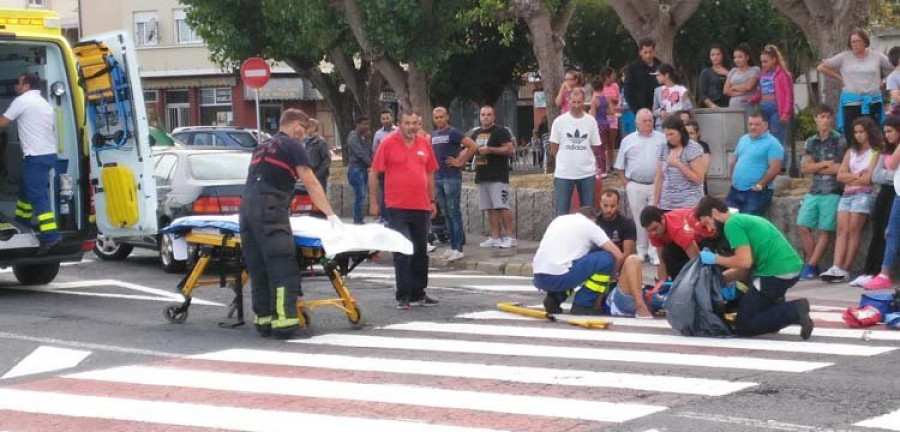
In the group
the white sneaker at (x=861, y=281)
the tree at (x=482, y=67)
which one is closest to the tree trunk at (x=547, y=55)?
the white sneaker at (x=861, y=281)

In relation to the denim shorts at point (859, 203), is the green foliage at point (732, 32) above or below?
above

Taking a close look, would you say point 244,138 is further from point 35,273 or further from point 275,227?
point 275,227

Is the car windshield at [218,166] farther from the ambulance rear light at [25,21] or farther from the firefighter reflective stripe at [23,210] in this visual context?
the ambulance rear light at [25,21]

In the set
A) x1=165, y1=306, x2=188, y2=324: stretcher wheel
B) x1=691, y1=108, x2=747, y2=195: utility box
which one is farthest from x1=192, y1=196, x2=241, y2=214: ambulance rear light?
x1=691, y1=108, x2=747, y2=195: utility box

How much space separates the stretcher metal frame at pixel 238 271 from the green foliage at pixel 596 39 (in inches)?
1373

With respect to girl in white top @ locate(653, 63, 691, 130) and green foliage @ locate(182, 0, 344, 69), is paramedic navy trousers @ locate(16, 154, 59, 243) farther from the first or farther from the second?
green foliage @ locate(182, 0, 344, 69)

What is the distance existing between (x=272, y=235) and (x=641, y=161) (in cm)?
596

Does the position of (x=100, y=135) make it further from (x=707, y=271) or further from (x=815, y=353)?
(x=815, y=353)

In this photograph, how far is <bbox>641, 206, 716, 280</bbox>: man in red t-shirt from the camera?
12125 millimetres

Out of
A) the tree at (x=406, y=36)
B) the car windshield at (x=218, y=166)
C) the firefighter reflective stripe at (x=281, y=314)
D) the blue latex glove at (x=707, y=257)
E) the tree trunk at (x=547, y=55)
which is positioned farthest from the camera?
the tree at (x=406, y=36)

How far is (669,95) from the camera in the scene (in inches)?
691

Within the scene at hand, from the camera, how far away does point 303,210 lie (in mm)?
17594

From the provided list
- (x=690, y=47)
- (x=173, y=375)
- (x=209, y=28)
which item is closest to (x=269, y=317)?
(x=173, y=375)

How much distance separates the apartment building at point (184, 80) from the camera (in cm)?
5612
